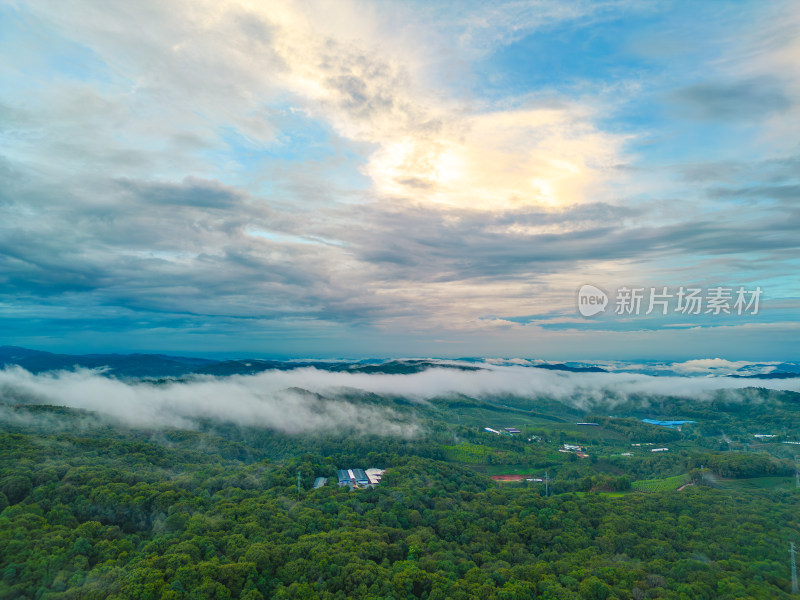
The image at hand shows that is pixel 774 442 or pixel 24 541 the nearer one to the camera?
pixel 24 541

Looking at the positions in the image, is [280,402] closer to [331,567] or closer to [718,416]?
[331,567]

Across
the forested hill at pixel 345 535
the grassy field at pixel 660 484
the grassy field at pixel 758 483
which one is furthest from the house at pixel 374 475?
the grassy field at pixel 758 483

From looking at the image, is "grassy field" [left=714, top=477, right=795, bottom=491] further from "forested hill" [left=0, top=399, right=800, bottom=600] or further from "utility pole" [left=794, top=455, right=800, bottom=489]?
"forested hill" [left=0, top=399, right=800, bottom=600]

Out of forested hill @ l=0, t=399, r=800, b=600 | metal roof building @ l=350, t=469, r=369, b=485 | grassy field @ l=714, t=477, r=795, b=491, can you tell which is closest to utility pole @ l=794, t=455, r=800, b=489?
grassy field @ l=714, t=477, r=795, b=491

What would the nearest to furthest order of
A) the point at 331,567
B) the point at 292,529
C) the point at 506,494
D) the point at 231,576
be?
the point at 231,576 → the point at 331,567 → the point at 292,529 → the point at 506,494

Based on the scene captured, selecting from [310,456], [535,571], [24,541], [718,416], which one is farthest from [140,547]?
[718,416]

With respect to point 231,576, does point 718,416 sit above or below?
below

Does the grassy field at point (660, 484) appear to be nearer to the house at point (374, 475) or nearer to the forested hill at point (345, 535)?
the forested hill at point (345, 535)

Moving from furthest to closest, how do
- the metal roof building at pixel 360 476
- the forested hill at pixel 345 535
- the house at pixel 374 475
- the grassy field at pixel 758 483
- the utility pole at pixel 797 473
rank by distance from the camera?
the utility pole at pixel 797 473 < the grassy field at pixel 758 483 < the house at pixel 374 475 < the metal roof building at pixel 360 476 < the forested hill at pixel 345 535
